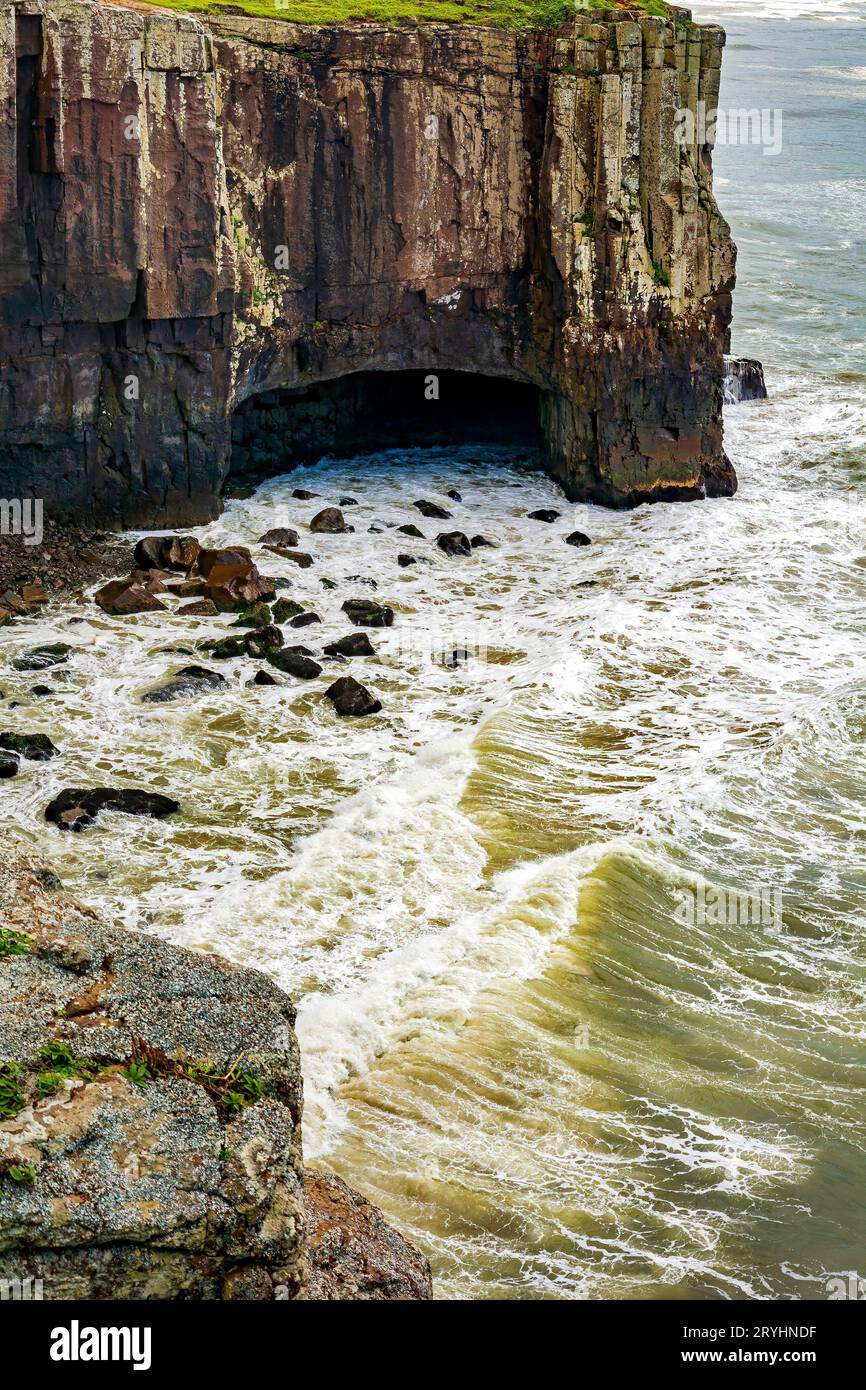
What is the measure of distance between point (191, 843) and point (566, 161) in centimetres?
1583

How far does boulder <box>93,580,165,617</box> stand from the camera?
904 inches

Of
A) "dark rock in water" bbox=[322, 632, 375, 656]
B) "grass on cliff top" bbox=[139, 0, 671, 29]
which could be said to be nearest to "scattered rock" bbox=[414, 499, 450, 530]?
"dark rock in water" bbox=[322, 632, 375, 656]

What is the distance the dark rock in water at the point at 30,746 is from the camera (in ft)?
60.7

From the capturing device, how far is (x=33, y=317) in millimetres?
22719

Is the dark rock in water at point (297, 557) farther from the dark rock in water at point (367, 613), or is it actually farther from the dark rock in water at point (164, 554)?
the dark rock in water at point (367, 613)

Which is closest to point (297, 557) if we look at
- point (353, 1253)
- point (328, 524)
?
point (328, 524)

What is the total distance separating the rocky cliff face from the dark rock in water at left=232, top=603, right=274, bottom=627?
3.39m

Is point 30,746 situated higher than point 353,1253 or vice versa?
point 353,1253

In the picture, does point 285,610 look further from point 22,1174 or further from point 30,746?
point 22,1174

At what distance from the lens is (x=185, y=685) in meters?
20.6

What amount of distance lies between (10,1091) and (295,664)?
13.6 meters

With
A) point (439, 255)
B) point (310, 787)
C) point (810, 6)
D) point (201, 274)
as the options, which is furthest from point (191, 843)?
point (810, 6)

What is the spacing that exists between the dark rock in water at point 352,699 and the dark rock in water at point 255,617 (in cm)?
253

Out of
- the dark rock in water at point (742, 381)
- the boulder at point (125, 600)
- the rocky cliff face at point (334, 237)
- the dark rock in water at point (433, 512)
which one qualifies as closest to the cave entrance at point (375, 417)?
the rocky cliff face at point (334, 237)
